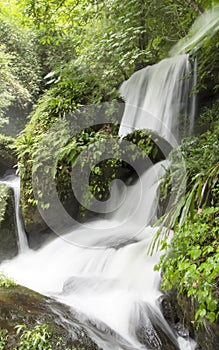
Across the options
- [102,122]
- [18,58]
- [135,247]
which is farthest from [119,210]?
[18,58]

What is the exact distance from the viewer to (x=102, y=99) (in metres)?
7.17

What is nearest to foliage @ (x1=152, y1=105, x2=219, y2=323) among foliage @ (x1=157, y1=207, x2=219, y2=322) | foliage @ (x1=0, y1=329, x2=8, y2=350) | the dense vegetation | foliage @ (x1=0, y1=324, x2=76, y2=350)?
foliage @ (x1=157, y1=207, x2=219, y2=322)

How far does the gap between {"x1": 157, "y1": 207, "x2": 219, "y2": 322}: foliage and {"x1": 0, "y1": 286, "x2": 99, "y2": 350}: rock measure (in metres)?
0.99

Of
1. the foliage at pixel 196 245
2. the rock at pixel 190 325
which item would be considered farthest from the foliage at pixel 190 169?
the rock at pixel 190 325

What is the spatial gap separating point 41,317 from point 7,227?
11.5 ft

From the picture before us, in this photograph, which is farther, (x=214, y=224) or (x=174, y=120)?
(x=174, y=120)

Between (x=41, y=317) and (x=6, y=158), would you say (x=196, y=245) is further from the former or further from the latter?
(x=6, y=158)

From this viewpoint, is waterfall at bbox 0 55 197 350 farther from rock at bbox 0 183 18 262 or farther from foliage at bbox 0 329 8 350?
foliage at bbox 0 329 8 350

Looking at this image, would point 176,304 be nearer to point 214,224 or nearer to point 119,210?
point 214,224

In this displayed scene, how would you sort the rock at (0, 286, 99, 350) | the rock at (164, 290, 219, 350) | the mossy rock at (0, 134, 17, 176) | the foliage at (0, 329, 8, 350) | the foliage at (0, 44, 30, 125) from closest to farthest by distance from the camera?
the foliage at (0, 329, 8, 350) → the rock at (164, 290, 219, 350) → the rock at (0, 286, 99, 350) → the foliage at (0, 44, 30, 125) → the mossy rock at (0, 134, 17, 176)

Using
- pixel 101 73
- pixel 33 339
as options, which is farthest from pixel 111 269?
pixel 101 73

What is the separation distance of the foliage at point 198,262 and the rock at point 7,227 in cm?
417

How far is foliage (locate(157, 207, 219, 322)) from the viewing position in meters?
2.37

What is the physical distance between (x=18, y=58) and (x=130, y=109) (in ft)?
20.7
